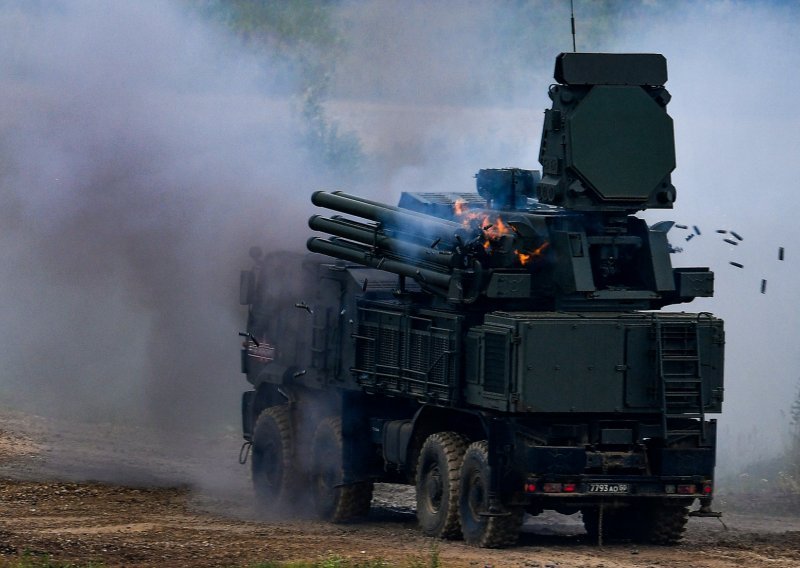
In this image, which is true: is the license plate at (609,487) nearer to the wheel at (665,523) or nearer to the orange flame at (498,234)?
the wheel at (665,523)

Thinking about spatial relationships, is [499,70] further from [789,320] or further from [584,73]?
[584,73]

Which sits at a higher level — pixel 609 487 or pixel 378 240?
pixel 378 240

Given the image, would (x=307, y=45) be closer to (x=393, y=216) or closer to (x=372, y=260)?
(x=372, y=260)

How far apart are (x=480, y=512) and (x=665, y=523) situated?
2077mm

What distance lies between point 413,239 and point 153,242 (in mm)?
8839

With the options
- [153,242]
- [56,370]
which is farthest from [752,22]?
[56,370]

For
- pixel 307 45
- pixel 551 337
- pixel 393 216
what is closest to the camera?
pixel 551 337

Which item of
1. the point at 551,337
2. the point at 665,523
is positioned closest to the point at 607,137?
the point at 551,337

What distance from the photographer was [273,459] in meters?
25.9

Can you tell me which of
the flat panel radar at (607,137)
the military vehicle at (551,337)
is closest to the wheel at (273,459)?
the military vehicle at (551,337)

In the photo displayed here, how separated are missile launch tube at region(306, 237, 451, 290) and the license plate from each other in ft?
8.98

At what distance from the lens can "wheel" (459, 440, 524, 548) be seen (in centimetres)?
2061

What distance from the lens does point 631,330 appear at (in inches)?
803

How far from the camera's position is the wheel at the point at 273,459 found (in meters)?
25.4
